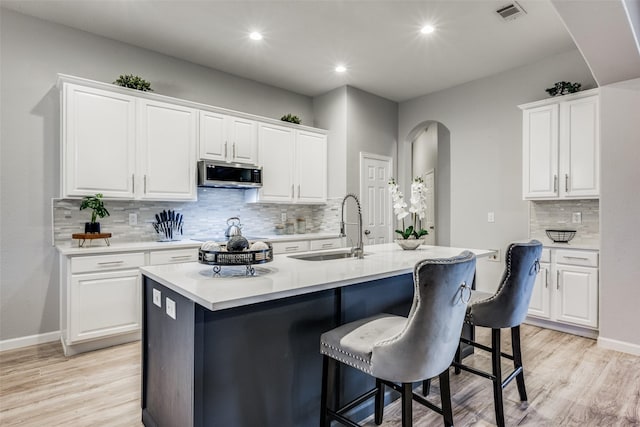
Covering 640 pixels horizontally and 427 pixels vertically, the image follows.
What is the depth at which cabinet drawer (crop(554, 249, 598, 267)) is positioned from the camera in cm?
333

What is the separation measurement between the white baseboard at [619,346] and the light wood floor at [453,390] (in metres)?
0.07

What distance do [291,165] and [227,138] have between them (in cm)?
97

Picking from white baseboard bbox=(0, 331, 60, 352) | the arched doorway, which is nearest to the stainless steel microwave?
white baseboard bbox=(0, 331, 60, 352)

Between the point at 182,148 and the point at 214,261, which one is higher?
the point at 182,148

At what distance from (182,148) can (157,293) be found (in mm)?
2324

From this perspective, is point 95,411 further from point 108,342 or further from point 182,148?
point 182,148

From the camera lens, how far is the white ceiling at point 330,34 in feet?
10.1

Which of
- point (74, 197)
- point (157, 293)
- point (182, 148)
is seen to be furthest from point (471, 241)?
point (74, 197)

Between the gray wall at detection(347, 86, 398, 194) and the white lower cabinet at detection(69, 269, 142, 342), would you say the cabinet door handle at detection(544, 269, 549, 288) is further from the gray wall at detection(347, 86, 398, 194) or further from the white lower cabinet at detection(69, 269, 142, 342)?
the white lower cabinet at detection(69, 269, 142, 342)

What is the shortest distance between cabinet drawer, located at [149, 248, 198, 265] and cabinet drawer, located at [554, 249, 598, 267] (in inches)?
145

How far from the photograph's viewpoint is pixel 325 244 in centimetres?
481

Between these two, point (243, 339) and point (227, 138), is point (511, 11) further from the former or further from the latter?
point (243, 339)

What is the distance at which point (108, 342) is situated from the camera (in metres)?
3.17

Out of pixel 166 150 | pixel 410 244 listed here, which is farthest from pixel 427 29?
pixel 166 150
